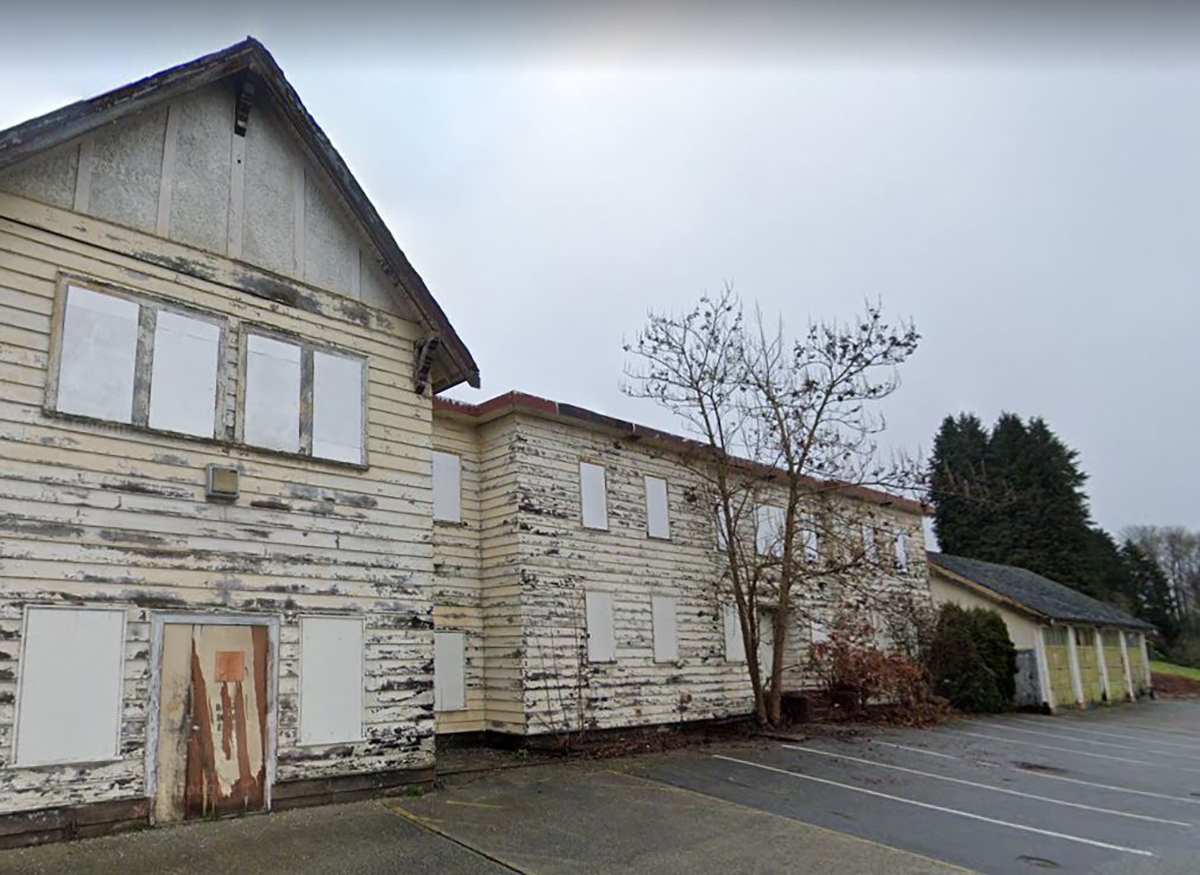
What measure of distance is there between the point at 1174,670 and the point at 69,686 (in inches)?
1992

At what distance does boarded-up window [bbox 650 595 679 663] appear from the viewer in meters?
15.5

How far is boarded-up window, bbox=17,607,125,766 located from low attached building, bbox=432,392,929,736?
651 centimetres

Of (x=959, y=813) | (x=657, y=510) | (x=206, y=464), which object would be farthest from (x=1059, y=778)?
(x=206, y=464)

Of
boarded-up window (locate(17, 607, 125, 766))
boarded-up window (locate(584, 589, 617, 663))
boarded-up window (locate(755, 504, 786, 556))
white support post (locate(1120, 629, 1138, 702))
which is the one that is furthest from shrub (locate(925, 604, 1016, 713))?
boarded-up window (locate(17, 607, 125, 766))

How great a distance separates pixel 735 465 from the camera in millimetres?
17484

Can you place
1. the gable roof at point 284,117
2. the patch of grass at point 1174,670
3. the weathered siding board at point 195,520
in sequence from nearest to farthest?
the weathered siding board at point 195,520 → the gable roof at point 284,117 → the patch of grass at point 1174,670

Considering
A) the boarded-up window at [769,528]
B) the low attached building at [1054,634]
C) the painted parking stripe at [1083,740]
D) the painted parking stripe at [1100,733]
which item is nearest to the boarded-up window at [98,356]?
the boarded-up window at [769,528]

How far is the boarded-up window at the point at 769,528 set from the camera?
18406 millimetres

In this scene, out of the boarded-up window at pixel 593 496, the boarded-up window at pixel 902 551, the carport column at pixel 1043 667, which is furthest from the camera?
the carport column at pixel 1043 667

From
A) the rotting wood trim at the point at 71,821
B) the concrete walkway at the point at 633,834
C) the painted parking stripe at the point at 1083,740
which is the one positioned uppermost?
the rotting wood trim at the point at 71,821

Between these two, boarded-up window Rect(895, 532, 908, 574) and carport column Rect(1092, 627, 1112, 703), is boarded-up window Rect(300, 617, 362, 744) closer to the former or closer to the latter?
boarded-up window Rect(895, 532, 908, 574)

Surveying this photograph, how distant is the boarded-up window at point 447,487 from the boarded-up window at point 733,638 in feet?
21.2

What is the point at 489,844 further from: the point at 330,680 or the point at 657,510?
the point at 657,510

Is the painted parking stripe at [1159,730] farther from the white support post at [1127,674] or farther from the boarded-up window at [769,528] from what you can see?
the boarded-up window at [769,528]
